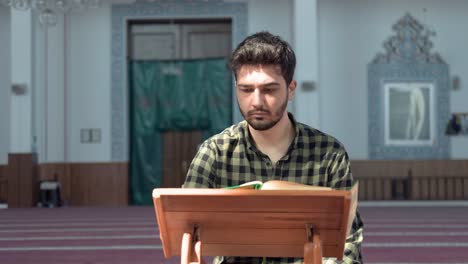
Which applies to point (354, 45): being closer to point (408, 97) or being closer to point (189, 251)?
Result: point (408, 97)

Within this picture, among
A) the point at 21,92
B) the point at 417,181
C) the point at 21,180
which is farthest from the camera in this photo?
the point at 417,181

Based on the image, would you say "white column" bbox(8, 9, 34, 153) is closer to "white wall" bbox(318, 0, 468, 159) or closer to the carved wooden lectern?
"white wall" bbox(318, 0, 468, 159)

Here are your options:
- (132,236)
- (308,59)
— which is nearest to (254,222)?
(132,236)

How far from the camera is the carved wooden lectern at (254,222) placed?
5.04ft

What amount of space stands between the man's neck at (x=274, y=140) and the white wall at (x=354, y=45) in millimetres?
9024

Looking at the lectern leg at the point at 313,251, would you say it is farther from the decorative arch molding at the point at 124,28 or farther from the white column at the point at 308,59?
the decorative arch molding at the point at 124,28

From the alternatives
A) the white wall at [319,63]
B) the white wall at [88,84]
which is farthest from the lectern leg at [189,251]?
the white wall at [88,84]

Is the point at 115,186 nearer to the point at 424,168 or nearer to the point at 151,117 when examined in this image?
the point at 151,117

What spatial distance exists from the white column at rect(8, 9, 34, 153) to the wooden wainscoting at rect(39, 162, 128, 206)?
744mm

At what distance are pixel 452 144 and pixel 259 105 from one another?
9.59m

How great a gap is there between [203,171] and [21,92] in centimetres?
898

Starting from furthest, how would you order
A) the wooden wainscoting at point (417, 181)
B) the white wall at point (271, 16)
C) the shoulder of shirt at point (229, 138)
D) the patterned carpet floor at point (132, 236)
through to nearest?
the white wall at point (271, 16)
the wooden wainscoting at point (417, 181)
the patterned carpet floor at point (132, 236)
the shoulder of shirt at point (229, 138)

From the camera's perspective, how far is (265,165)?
191 centimetres

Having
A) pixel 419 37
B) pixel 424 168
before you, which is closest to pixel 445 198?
pixel 424 168
